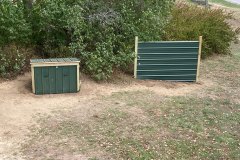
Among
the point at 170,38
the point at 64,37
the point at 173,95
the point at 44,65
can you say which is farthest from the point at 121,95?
the point at 170,38

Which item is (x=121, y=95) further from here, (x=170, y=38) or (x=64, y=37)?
(x=170, y=38)

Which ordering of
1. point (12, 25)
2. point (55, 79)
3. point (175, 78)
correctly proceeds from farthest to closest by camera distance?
point (175, 78), point (12, 25), point (55, 79)

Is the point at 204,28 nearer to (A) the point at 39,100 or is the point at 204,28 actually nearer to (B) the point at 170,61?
(B) the point at 170,61

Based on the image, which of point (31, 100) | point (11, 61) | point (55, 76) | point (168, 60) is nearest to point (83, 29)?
point (55, 76)

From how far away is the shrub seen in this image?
8.45 m

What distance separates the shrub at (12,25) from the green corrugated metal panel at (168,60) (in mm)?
2710

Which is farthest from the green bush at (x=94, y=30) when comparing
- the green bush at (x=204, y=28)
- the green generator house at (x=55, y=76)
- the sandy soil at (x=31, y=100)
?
the green bush at (x=204, y=28)

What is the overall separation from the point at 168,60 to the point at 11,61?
3613 mm

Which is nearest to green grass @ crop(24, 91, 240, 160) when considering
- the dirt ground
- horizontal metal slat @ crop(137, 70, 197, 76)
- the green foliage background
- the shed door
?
the dirt ground

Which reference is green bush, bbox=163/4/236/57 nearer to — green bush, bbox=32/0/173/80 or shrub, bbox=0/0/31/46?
green bush, bbox=32/0/173/80

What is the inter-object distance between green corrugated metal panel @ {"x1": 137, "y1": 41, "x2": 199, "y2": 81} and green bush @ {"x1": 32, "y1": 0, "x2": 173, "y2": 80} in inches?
11.4

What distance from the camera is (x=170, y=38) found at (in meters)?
10.8

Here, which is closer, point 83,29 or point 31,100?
point 31,100

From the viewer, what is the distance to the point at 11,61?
8.38 m
